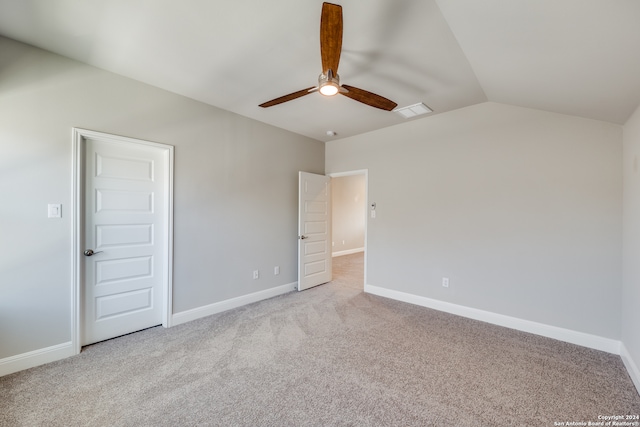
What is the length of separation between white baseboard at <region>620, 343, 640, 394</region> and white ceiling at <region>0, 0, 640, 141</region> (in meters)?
2.15

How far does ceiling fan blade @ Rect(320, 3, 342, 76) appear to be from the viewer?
1388 millimetres

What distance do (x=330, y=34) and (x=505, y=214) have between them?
9.64ft

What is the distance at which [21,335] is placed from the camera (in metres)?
2.23

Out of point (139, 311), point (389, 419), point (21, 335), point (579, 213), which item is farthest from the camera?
point (139, 311)

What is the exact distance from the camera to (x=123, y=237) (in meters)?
2.84

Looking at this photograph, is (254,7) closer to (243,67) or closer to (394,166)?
(243,67)

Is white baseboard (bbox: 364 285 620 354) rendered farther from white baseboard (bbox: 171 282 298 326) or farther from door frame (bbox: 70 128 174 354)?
door frame (bbox: 70 128 174 354)

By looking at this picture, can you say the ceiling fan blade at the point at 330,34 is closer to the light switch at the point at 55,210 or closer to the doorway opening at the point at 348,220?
the light switch at the point at 55,210

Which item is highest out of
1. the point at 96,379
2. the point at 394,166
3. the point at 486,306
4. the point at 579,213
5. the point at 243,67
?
the point at 243,67

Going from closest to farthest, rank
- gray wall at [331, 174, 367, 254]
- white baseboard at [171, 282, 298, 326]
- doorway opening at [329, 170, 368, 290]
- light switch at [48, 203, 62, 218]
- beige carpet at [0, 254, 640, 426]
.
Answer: beige carpet at [0, 254, 640, 426]
light switch at [48, 203, 62, 218]
white baseboard at [171, 282, 298, 326]
doorway opening at [329, 170, 368, 290]
gray wall at [331, 174, 367, 254]

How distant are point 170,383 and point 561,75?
158 inches

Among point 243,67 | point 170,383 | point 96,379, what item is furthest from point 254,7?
point 96,379

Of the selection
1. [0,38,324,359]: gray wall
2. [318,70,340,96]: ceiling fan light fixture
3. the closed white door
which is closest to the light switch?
[0,38,324,359]: gray wall

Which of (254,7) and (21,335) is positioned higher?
(254,7)
